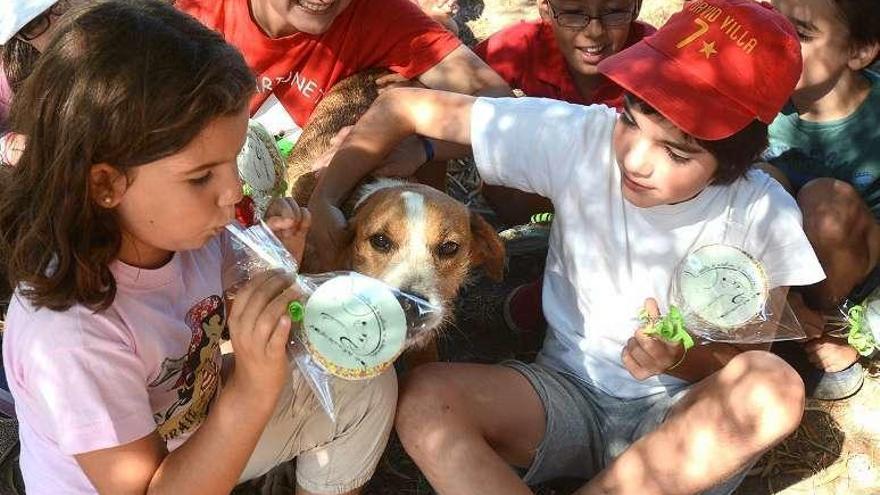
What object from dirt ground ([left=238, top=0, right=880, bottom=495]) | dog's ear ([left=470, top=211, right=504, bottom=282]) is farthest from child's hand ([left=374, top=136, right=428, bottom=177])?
dirt ground ([left=238, top=0, right=880, bottom=495])

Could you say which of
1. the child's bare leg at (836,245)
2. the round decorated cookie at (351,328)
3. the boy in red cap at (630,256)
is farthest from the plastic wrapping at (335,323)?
the child's bare leg at (836,245)

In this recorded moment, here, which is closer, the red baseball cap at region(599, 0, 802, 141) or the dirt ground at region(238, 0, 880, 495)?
the red baseball cap at region(599, 0, 802, 141)

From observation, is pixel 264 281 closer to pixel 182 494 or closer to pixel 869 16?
pixel 182 494

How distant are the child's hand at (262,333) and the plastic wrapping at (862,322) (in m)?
2.43

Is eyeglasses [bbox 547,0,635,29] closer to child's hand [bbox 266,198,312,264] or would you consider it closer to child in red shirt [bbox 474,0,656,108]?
child in red shirt [bbox 474,0,656,108]

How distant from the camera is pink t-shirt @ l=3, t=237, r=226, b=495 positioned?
179 centimetres

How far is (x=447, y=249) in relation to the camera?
120 inches

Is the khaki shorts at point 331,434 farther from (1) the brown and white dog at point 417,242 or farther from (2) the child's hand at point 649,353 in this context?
(2) the child's hand at point 649,353

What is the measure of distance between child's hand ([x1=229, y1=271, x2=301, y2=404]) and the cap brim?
1142mm

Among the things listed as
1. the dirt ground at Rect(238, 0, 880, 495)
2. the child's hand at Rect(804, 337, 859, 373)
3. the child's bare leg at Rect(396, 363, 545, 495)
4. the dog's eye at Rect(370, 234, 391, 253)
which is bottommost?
the dirt ground at Rect(238, 0, 880, 495)

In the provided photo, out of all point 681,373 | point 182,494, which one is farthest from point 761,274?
point 182,494

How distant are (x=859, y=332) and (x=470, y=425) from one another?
5.72 feet

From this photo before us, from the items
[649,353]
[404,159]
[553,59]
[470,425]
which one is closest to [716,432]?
[649,353]

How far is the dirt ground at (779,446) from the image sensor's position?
3062mm
